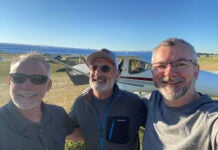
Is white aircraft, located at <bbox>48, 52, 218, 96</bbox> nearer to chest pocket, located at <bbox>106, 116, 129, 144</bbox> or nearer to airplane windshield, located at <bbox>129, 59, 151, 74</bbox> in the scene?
airplane windshield, located at <bbox>129, 59, 151, 74</bbox>

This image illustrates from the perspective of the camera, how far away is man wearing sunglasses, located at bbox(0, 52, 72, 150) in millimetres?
1883

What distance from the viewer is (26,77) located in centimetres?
207

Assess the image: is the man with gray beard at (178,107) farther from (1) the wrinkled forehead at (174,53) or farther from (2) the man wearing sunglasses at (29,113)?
(2) the man wearing sunglasses at (29,113)

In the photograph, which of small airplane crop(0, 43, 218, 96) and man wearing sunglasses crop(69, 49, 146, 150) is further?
Answer: small airplane crop(0, 43, 218, 96)

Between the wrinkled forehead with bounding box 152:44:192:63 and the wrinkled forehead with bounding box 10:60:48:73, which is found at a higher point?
the wrinkled forehead with bounding box 152:44:192:63

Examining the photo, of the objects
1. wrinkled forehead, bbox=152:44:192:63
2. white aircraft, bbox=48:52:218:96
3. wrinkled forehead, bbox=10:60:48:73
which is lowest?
white aircraft, bbox=48:52:218:96

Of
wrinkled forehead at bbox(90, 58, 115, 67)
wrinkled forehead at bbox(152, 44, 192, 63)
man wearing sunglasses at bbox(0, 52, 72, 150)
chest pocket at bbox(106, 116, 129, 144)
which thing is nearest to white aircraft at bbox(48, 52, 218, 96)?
wrinkled forehead at bbox(90, 58, 115, 67)

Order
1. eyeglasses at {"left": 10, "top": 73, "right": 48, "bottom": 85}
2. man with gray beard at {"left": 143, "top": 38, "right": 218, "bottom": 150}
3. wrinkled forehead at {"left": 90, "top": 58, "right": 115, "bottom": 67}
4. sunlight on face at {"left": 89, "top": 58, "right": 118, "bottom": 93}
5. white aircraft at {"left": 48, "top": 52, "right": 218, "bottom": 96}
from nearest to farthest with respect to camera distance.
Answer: man with gray beard at {"left": 143, "top": 38, "right": 218, "bottom": 150} → eyeglasses at {"left": 10, "top": 73, "right": 48, "bottom": 85} → sunlight on face at {"left": 89, "top": 58, "right": 118, "bottom": 93} → wrinkled forehead at {"left": 90, "top": 58, "right": 115, "bottom": 67} → white aircraft at {"left": 48, "top": 52, "right": 218, "bottom": 96}

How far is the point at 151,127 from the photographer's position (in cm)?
219

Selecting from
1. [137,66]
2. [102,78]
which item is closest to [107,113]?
[102,78]

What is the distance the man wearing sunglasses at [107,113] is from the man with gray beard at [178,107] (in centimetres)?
30

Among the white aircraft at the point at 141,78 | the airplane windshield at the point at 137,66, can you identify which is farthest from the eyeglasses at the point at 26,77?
the airplane windshield at the point at 137,66

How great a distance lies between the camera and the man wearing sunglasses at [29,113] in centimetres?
188

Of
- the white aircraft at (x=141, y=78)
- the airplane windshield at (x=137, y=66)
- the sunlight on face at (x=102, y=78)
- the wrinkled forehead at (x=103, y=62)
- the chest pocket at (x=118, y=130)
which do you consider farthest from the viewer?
the airplane windshield at (x=137, y=66)
